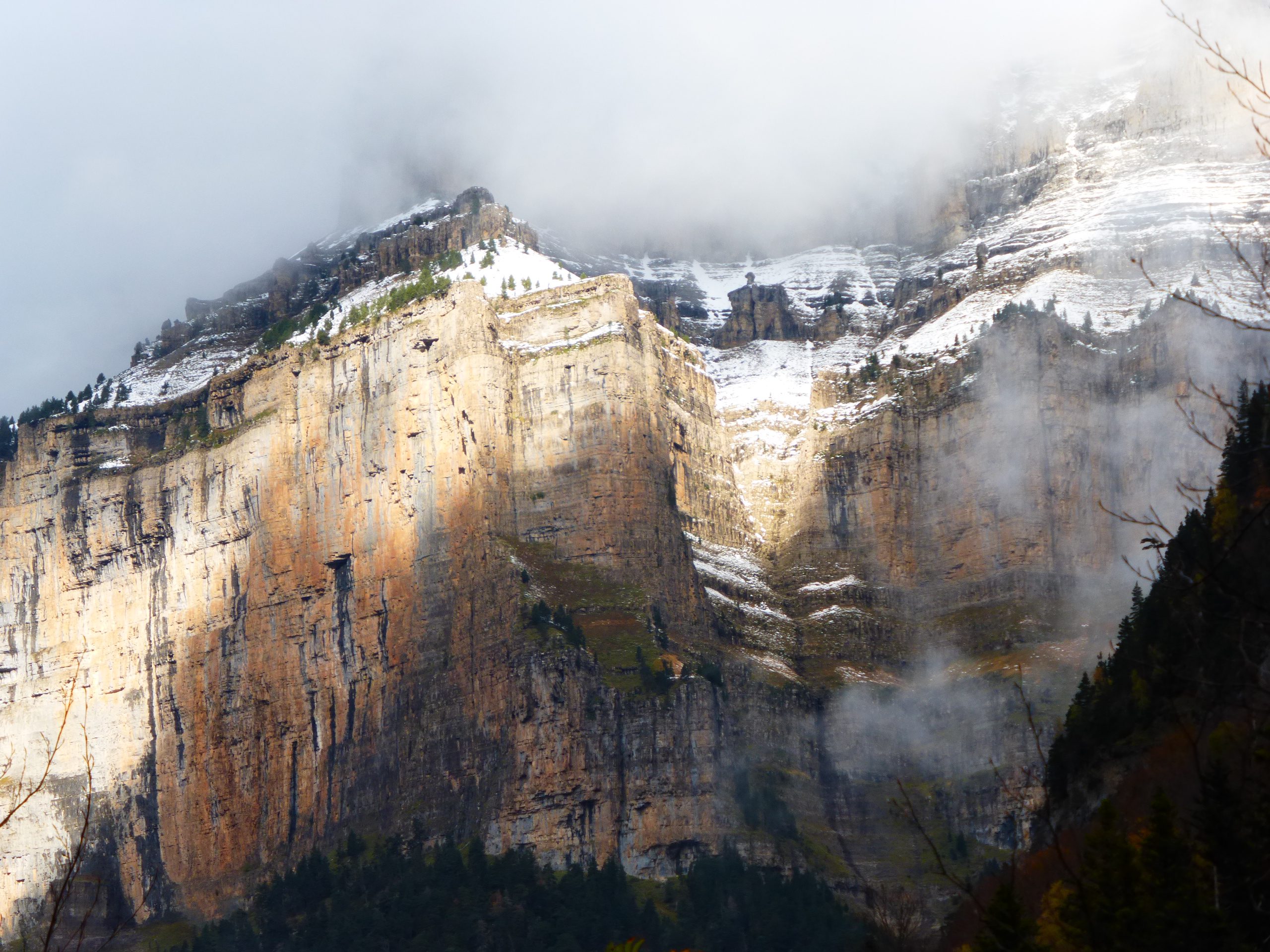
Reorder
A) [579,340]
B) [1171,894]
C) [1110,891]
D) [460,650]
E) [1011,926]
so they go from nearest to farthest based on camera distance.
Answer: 1. [1011,926]
2. [1171,894]
3. [1110,891]
4. [460,650]
5. [579,340]

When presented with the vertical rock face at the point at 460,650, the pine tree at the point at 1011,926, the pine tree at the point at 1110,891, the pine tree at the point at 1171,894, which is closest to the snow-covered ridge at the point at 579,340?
the vertical rock face at the point at 460,650

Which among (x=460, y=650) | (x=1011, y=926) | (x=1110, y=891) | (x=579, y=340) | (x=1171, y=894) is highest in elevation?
(x=579, y=340)

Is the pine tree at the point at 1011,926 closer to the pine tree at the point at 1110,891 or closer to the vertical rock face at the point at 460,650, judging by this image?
the pine tree at the point at 1110,891

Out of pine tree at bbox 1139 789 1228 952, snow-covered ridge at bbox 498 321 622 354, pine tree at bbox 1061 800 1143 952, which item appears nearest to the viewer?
pine tree at bbox 1139 789 1228 952

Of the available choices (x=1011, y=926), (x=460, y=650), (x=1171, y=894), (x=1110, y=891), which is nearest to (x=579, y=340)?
(x=460, y=650)

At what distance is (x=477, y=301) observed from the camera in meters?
197

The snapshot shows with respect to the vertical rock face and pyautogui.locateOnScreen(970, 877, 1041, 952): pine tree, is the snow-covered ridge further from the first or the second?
pyautogui.locateOnScreen(970, 877, 1041, 952): pine tree

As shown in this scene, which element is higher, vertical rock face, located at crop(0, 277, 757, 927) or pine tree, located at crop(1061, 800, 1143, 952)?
vertical rock face, located at crop(0, 277, 757, 927)

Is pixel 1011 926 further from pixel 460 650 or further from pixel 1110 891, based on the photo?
pixel 460 650

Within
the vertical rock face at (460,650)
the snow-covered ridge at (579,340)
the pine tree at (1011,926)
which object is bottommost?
the pine tree at (1011,926)

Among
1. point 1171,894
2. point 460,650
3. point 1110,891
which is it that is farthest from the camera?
point 460,650

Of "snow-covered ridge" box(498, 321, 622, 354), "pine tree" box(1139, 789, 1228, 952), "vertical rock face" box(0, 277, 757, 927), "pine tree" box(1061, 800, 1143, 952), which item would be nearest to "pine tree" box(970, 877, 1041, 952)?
"pine tree" box(1061, 800, 1143, 952)

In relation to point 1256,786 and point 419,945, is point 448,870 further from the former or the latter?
point 1256,786

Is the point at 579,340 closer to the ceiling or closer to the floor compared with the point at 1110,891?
closer to the ceiling
